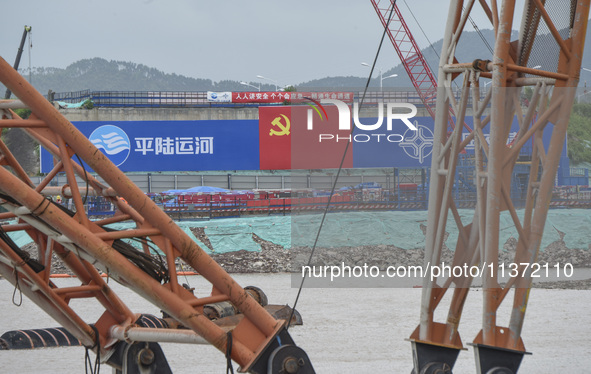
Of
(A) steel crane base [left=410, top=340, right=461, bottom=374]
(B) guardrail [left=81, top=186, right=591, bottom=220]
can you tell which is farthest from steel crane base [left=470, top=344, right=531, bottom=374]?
(B) guardrail [left=81, top=186, right=591, bottom=220]

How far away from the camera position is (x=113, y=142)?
4034 centimetres

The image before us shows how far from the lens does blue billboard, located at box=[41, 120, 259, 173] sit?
135ft

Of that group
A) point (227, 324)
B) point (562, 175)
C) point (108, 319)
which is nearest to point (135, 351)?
point (108, 319)

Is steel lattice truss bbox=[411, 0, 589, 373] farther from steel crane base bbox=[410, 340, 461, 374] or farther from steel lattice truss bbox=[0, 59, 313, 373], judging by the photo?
steel lattice truss bbox=[0, 59, 313, 373]

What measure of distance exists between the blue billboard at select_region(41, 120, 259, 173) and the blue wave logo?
0.06m

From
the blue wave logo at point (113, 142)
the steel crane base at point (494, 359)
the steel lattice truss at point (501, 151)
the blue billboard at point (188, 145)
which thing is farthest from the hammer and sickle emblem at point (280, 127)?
the steel crane base at point (494, 359)

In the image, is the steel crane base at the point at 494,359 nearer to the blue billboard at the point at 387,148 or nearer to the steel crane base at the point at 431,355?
the steel crane base at the point at 431,355

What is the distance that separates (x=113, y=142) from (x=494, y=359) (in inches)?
1398

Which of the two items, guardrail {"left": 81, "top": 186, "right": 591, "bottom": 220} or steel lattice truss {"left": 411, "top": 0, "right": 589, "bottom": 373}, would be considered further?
guardrail {"left": 81, "top": 186, "right": 591, "bottom": 220}

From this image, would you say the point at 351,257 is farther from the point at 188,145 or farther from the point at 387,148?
the point at 188,145

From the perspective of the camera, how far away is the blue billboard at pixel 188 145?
41.2 metres

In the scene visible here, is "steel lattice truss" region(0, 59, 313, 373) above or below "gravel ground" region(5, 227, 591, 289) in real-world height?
above

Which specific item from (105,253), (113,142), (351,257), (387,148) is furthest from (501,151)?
(113,142)

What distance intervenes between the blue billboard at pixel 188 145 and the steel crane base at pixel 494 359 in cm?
3497
